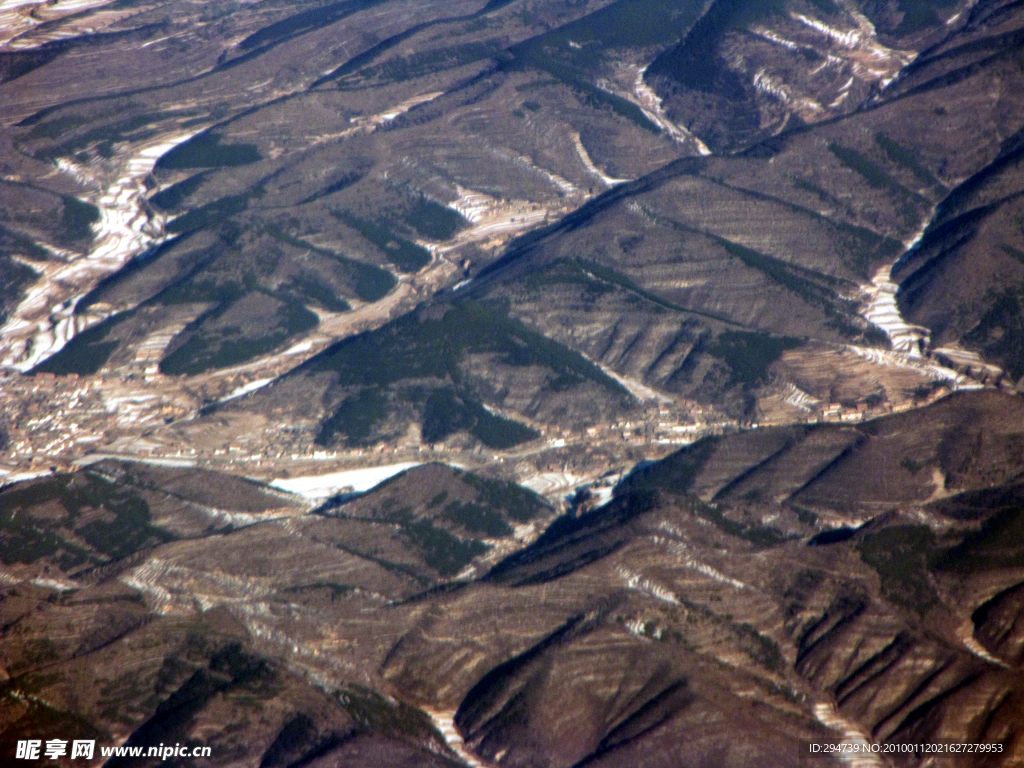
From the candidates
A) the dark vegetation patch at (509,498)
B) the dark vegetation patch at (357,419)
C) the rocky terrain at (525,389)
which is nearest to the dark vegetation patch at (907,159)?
the rocky terrain at (525,389)

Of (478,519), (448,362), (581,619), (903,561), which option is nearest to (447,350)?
(448,362)

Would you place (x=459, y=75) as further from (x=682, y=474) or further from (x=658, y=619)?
(x=658, y=619)

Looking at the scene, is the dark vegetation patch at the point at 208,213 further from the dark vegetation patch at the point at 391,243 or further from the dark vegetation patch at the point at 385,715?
the dark vegetation patch at the point at 385,715

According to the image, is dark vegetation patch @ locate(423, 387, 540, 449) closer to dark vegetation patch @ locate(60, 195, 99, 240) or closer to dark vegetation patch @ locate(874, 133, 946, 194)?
dark vegetation patch @ locate(874, 133, 946, 194)

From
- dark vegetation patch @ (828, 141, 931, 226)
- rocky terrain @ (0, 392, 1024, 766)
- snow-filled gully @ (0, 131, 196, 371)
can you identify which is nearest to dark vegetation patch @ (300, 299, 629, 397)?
rocky terrain @ (0, 392, 1024, 766)

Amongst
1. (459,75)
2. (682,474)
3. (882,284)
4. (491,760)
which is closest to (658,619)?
(491,760)
